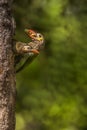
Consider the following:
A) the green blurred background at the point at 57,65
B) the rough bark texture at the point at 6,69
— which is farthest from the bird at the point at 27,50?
the green blurred background at the point at 57,65

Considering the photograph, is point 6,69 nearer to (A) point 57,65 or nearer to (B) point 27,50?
(B) point 27,50

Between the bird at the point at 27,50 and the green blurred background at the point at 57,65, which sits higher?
the bird at the point at 27,50

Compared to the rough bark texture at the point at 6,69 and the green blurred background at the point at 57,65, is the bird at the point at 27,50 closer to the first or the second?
the rough bark texture at the point at 6,69

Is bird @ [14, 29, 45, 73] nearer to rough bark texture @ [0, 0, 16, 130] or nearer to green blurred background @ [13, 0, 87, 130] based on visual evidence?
rough bark texture @ [0, 0, 16, 130]

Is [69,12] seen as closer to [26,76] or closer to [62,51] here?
[62,51]

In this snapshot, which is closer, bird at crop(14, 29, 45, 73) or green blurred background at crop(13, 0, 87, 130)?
bird at crop(14, 29, 45, 73)

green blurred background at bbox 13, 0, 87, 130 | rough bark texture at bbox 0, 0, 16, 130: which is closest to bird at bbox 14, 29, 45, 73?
rough bark texture at bbox 0, 0, 16, 130

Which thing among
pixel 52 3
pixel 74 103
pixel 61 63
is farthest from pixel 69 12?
pixel 74 103
